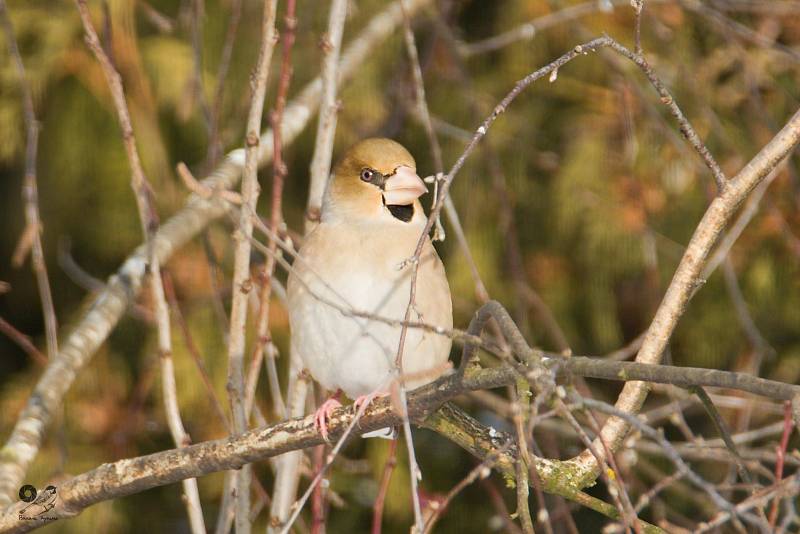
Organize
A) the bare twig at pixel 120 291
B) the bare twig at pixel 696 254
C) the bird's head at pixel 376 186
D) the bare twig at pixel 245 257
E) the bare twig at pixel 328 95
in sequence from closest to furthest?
the bare twig at pixel 696 254 < the bare twig at pixel 245 257 < the bare twig at pixel 328 95 < the bare twig at pixel 120 291 < the bird's head at pixel 376 186

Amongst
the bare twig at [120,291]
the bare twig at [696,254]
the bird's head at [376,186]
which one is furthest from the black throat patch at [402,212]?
the bare twig at [696,254]

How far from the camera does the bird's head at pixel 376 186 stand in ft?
11.1

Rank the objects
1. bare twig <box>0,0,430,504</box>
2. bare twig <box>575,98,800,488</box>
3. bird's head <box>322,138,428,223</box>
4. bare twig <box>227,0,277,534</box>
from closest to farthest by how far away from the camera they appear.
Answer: bare twig <box>575,98,800,488</box>
bare twig <box>227,0,277,534</box>
bare twig <box>0,0,430,504</box>
bird's head <box>322,138,428,223</box>

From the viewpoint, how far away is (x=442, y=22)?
417 cm

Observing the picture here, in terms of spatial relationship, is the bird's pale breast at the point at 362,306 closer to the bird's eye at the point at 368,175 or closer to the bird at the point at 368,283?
the bird at the point at 368,283

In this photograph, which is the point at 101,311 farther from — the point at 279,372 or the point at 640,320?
the point at 640,320

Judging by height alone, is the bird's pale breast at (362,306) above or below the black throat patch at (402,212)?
below

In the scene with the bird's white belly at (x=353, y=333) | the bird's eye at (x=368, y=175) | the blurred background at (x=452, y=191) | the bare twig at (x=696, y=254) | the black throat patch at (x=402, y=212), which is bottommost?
the bare twig at (x=696, y=254)

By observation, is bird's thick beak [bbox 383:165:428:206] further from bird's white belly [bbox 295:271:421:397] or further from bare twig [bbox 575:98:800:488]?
bare twig [bbox 575:98:800:488]

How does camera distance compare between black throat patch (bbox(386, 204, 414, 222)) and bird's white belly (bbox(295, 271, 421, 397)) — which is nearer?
bird's white belly (bbox(295, 271, 421, 397))

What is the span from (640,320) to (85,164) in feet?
8.43

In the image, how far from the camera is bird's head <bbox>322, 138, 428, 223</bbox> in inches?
133

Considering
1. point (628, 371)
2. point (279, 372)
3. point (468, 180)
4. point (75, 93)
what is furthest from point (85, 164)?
point (628, 371)

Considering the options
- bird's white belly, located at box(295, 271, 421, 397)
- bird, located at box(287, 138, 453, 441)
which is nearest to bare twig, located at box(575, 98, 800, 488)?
bird, located at box(287, 138, 453, 441)
